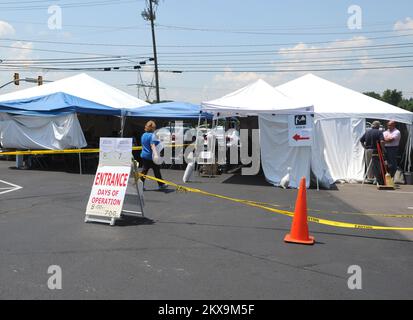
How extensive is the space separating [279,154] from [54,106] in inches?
338

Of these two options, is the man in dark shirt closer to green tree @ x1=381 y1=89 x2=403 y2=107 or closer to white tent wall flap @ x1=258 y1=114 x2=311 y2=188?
white tent wall flap @ x1=258 y1=114 x2=311 y2=188

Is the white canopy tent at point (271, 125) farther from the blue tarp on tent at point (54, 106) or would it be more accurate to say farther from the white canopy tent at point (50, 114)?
the white canopy tent at point (50, 114)

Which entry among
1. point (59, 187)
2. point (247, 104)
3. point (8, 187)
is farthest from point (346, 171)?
point (8, 187)

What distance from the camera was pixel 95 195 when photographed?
26.6 ft

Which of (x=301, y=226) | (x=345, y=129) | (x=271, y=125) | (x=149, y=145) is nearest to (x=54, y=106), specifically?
(x=149, y=145)

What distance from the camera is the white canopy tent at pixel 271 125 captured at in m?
13.9

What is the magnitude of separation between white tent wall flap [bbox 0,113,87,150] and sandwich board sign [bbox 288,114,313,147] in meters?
7.83

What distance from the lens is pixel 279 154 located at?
47.0 feet

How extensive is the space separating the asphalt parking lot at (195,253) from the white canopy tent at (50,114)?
6752 millimetres

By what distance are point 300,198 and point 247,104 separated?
7722 millimetres

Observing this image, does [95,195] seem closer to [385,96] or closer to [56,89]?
[56,89]

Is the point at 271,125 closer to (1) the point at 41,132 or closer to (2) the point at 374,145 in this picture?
(2) the point at 374,145

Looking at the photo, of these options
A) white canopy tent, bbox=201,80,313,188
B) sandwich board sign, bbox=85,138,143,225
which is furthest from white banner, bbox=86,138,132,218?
white canopy tent, bbox=201,80,313,188

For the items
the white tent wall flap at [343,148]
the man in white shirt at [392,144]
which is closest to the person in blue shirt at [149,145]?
the white tent wall flap at [343,148]
